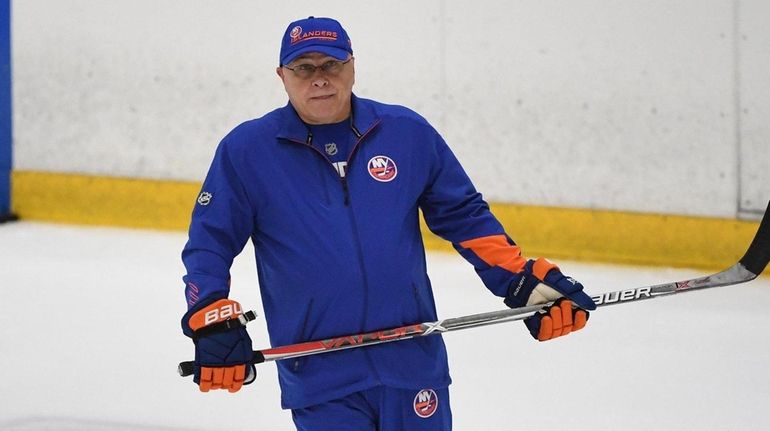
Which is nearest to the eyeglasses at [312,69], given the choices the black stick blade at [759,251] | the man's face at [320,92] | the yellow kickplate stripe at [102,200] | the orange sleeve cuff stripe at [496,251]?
the man's face at [320,92]

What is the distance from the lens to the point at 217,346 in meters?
2.38

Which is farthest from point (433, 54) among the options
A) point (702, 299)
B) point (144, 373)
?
point (144, 373)

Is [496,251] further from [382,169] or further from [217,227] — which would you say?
[217,227]

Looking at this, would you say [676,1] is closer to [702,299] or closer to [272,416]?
[702,299]

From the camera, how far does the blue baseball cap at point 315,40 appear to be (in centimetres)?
247

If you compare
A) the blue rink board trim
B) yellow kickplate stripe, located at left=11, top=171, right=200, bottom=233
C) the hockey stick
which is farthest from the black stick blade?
the blue rink board trim

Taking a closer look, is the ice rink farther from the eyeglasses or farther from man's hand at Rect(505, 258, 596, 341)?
the eyeglasses

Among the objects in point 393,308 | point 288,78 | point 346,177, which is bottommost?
point 393,308

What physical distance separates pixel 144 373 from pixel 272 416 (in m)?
0.57

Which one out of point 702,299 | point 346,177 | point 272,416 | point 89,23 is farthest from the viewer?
point 89,23

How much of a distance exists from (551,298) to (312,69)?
683 millimetres

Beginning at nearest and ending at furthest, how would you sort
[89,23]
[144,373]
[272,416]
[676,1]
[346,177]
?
[346,177] < [272,416] < [144,373] < [676,1] < [89,23]

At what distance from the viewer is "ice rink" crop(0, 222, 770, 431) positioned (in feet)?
12.5

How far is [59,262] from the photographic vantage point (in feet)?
18.4
